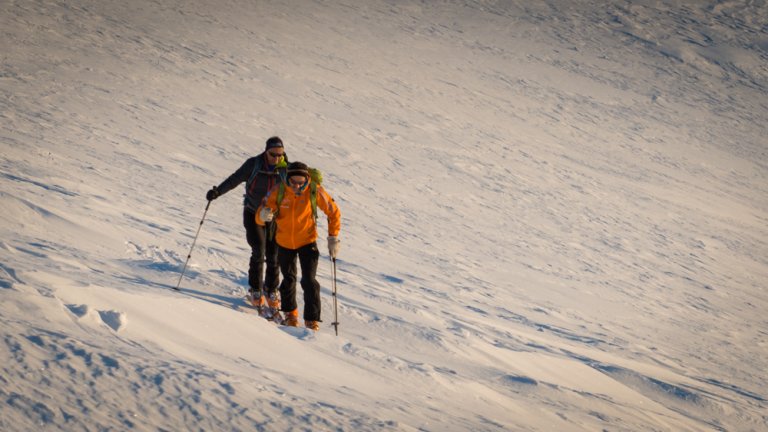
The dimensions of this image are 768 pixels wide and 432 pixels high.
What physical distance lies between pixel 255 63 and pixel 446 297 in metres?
17.0

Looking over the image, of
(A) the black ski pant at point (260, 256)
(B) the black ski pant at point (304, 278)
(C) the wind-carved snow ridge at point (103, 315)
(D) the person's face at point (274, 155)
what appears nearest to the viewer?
(C) the wind-carved snow ridge at point (103, 315)

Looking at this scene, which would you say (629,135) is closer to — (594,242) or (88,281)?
(594,242)

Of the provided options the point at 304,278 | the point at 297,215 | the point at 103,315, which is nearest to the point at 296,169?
the point at 297,215

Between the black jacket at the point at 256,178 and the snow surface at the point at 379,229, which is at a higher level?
the black jacket at the point at 256,178

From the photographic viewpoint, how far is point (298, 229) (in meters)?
6.26

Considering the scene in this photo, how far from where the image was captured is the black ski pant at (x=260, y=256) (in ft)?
22.3

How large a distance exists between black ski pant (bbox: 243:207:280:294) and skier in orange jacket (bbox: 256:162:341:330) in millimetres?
312

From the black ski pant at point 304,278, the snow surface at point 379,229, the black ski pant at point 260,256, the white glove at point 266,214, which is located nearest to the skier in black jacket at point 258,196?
the black ski pant at point 260,256

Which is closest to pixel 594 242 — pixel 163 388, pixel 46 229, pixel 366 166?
pixel 366 166

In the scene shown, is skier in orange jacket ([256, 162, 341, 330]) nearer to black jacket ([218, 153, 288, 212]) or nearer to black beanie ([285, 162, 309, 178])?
black beanie ([285, 162, 309, 178])

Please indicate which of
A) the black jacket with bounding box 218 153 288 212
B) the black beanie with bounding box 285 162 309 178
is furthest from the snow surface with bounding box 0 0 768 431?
the black beanie with bounding box 285 162 309 178

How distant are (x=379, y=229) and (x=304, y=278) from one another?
6038mm

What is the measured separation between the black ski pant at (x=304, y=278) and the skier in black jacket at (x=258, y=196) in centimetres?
27

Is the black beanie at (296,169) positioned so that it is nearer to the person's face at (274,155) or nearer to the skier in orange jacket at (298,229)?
the skier in orange jacket at (298,229)
